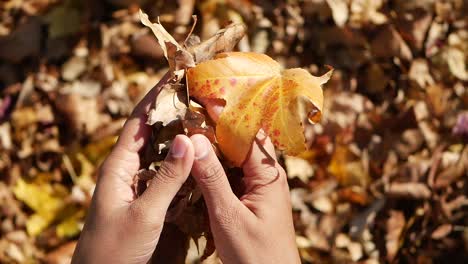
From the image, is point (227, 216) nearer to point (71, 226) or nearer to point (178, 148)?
point (178, 148)

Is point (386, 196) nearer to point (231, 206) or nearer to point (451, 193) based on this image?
point (451, 193)

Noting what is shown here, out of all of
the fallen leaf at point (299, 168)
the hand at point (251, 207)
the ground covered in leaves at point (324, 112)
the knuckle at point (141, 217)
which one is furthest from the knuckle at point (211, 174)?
the fallen leaf at point (299, 168)

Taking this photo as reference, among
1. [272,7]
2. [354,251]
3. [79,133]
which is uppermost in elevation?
[272,7]

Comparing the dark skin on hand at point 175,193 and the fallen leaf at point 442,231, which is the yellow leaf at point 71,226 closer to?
the dark skin on hand at point 175,193

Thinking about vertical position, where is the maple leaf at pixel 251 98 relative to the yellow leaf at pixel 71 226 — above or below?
above

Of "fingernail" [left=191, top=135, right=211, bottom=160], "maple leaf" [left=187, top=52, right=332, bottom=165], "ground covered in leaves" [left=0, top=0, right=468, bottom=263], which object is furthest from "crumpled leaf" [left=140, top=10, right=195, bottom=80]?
"ground covered in leaves" [left=0, top=0, right=468, bottom=263]

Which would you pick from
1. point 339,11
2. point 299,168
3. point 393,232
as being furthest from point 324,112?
point 393,232

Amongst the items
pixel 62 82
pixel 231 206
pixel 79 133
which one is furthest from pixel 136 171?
pixel 62 82
